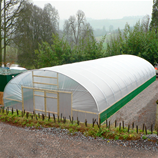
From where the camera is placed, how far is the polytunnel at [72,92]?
11531mm

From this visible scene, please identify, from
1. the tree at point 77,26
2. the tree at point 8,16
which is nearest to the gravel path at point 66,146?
the tree at point 8,16

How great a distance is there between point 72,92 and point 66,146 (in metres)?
3.65

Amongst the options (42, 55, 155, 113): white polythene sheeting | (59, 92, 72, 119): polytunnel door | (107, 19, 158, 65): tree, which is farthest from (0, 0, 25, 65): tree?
(59, 92, 72, 119): polytunnel door

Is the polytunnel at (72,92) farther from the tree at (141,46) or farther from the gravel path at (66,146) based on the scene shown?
the tree at (141,46)

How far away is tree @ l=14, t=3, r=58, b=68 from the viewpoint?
3900 centimetres

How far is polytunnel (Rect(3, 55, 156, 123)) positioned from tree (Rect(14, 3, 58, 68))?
83.7 ft

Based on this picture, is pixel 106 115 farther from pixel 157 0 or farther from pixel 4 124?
pixel 157 0

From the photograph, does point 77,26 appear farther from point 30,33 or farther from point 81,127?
point 81,127

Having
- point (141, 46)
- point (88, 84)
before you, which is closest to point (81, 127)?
point (88, 84)

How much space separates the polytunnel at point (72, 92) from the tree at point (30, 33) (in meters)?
25.5

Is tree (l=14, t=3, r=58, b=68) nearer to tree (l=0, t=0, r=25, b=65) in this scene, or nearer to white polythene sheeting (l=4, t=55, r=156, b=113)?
A: tree (l=0, t=0, r=25, b=65)

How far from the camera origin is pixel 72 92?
1188 centimetres

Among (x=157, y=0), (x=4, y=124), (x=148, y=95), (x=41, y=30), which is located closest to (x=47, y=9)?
(x=41, y=30)

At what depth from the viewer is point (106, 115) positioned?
11930 millimetres
